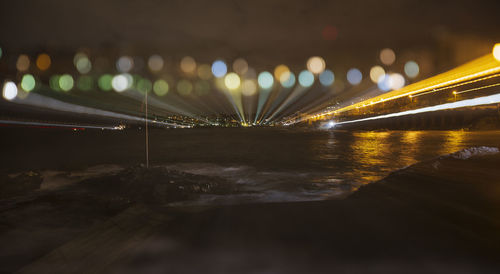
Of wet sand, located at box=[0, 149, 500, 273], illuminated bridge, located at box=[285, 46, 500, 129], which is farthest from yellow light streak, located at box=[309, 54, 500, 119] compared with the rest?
wet sand, located at box=[0, 149, 500, 273]

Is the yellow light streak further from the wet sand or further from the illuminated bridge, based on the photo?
the wet sand

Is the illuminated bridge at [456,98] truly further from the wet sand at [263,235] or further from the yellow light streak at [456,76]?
the wet sand at [263,235]

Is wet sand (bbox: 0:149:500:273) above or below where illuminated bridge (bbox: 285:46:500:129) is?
below

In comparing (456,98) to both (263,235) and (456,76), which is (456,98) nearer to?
(456,76)

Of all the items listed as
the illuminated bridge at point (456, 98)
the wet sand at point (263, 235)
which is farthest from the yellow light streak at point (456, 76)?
the wet sand at point (263, 235)

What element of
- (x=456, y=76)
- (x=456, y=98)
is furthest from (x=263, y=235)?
(x=456, y=98)

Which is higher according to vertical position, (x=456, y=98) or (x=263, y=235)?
(x=456, y=98)

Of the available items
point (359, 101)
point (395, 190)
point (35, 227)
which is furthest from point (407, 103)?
point (35, 227)

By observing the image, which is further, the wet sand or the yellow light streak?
the yellow light streak

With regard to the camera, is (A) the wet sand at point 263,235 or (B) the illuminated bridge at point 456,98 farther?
(B) the illuminated bridge at point 456,98
